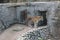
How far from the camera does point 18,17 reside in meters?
6.27

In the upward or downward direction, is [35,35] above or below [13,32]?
above

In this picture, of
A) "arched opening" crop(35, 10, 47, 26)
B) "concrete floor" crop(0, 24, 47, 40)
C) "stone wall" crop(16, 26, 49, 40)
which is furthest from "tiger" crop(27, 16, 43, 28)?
"stone wall" crop(16, 26, 49, 40)

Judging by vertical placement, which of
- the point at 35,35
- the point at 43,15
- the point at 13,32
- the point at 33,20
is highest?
the point at 43,15

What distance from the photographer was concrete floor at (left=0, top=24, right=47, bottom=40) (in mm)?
5137

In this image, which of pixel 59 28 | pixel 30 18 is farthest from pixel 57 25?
pixel 30 18

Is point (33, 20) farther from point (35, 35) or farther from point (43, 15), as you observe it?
point (35, 35)

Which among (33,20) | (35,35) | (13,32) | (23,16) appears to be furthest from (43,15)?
(35,35)

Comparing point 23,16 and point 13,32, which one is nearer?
point 13,32

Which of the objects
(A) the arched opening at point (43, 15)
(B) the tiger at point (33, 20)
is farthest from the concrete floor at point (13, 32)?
(A) the arched opening at point (43, 15)

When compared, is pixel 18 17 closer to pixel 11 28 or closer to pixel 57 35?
pixel 11 28

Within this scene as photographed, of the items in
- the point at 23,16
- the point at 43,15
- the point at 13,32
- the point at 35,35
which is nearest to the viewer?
the point at 35,35

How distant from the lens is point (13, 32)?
211 inches

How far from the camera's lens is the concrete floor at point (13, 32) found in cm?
514

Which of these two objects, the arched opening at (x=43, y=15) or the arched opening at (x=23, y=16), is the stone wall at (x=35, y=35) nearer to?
the arched opening at (x=43, y=15)
